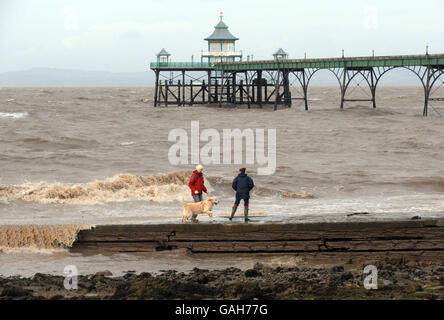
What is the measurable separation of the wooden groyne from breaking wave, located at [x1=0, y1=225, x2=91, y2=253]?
23 cm

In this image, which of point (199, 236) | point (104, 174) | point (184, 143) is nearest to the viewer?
point (199, 236)

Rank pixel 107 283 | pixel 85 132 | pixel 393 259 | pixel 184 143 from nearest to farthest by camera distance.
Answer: pixel 107 283 < pixel 393 259 < pixel 184 143 < pixel 85 132

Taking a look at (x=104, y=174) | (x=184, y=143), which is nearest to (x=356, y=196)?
(x=104, y=174)

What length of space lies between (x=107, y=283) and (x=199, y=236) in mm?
3004

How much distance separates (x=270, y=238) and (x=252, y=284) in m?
3.00

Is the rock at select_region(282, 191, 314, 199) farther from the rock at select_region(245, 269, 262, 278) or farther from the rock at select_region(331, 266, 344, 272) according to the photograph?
the rock at select_region(245, 269, 262, 278)

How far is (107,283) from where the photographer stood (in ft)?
37.9
